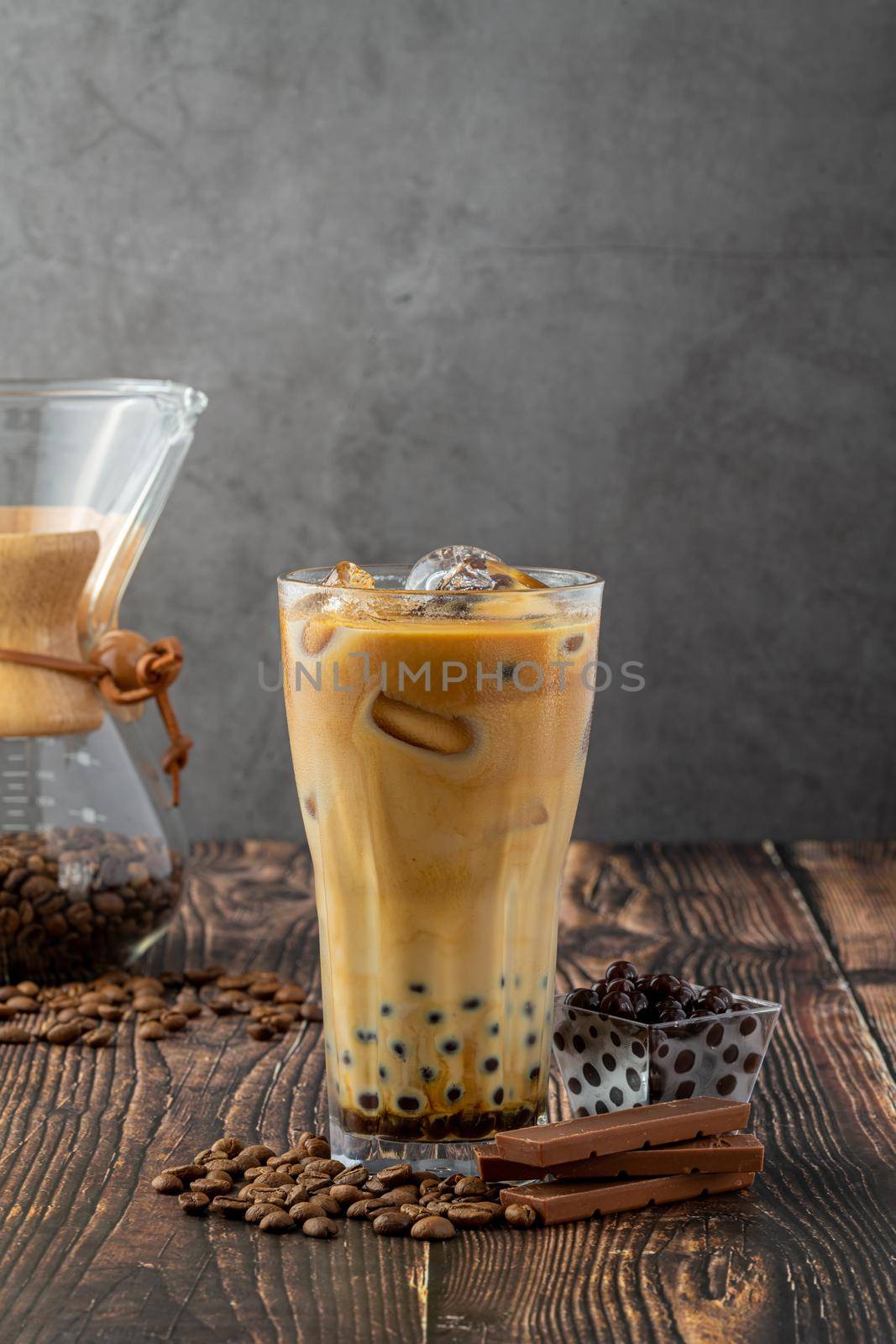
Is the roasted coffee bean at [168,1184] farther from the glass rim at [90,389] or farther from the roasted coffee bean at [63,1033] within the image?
the glass rim at [90,389]

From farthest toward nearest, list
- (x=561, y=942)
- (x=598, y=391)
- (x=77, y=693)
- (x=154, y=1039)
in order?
(x=598, y=391) → (x=561, y=942) → (x=77, y=693) → (x=154, y=1039)

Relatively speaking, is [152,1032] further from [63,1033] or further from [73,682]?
[73,682]

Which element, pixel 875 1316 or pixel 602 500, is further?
pixel 602 500

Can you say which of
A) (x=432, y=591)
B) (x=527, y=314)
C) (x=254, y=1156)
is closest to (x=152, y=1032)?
(x=254, y=1156)

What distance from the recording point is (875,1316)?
2.49 feet

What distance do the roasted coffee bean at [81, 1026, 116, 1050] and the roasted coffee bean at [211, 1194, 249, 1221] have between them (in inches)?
13.2

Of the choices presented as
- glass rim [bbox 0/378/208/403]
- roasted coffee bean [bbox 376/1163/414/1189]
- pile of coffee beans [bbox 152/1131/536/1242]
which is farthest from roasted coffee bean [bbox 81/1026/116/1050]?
glass rim [bbox 0/378/208/403]

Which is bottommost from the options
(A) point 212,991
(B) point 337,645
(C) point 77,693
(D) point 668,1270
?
(A) point 212,991

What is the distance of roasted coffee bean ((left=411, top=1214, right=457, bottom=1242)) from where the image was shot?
0.84 m

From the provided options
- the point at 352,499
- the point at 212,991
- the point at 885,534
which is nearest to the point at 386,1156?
the point at 212,991

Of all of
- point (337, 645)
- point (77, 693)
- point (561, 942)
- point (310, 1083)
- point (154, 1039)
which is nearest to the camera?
point (337, 645)

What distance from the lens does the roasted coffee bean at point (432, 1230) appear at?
2.75 feet

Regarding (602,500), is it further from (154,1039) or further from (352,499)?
(154,1039)

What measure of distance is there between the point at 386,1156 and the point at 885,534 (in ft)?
4.67
